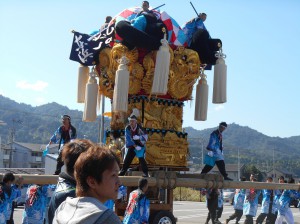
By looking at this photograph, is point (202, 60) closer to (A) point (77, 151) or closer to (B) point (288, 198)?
(B) point (288, 198)

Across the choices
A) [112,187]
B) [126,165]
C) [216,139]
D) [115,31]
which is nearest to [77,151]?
[112,187]

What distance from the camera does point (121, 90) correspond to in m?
8.93

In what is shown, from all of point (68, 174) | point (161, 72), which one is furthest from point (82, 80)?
point (68, 174)

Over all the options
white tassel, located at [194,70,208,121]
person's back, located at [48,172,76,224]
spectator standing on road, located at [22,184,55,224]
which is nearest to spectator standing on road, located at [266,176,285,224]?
white tassel, located at [194,70,208,121]

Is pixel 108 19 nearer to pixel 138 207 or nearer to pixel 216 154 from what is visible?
pixel 216 154

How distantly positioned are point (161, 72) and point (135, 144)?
1.43 m

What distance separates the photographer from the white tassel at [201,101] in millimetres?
10383

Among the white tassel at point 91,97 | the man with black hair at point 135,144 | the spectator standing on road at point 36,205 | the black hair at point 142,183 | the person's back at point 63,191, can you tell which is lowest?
the spectator standing on road at point 36,205

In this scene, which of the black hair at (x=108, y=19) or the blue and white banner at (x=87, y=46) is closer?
the blue and white banner at (x=87, y=46)

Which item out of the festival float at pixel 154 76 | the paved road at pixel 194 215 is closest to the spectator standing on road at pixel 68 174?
the festival float at pixel 154 76

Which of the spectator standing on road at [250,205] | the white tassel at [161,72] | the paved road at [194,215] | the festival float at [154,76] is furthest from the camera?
the paved road at [194,215]

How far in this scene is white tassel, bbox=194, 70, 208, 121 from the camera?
34.1 feet

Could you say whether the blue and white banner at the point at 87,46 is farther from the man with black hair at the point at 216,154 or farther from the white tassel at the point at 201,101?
the man with black hair at the point at 216,154

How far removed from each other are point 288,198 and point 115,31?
7113 millimetres
